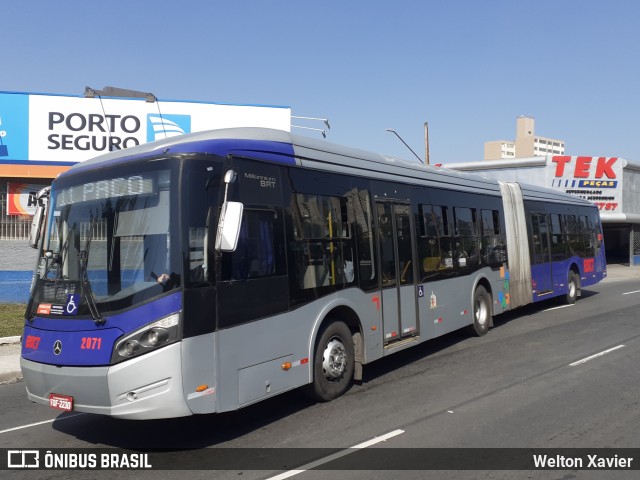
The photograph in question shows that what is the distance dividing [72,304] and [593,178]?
34492mm

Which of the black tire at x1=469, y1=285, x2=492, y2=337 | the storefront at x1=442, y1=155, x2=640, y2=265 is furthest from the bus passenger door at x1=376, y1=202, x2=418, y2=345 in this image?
the storefront at x1=442, y1=155, x2=640, y2=265

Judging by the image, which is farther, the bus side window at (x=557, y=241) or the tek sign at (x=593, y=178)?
the tek sign at (x=593, y=178)

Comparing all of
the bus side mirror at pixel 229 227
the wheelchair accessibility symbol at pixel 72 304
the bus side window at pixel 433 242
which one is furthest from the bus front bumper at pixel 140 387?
the bus side window at pixel 433 242

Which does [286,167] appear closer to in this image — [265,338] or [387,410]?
[265,338]

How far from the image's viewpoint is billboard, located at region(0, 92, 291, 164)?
66.1 ft

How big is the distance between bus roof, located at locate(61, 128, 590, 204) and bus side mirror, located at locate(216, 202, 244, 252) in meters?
0.70

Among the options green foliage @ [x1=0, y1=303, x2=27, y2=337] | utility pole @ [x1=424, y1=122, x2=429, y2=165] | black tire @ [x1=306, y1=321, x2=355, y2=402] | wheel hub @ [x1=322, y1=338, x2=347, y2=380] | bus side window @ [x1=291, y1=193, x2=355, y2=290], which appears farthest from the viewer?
utility pole @ [x1=424, y1=122, x2=429, y2=165]

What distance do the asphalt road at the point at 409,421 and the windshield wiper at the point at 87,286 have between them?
137cm

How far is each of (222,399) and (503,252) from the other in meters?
8.95

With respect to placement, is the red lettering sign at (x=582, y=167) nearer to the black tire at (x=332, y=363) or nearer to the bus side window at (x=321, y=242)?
the bus side window at (x=321, y=242)

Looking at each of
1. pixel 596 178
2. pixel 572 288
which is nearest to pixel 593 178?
pixel 596 178

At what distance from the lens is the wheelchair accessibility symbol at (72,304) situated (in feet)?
18.0

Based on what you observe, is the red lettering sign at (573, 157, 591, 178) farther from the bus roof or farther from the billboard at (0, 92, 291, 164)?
the bus roof

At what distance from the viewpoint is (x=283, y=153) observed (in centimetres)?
669
